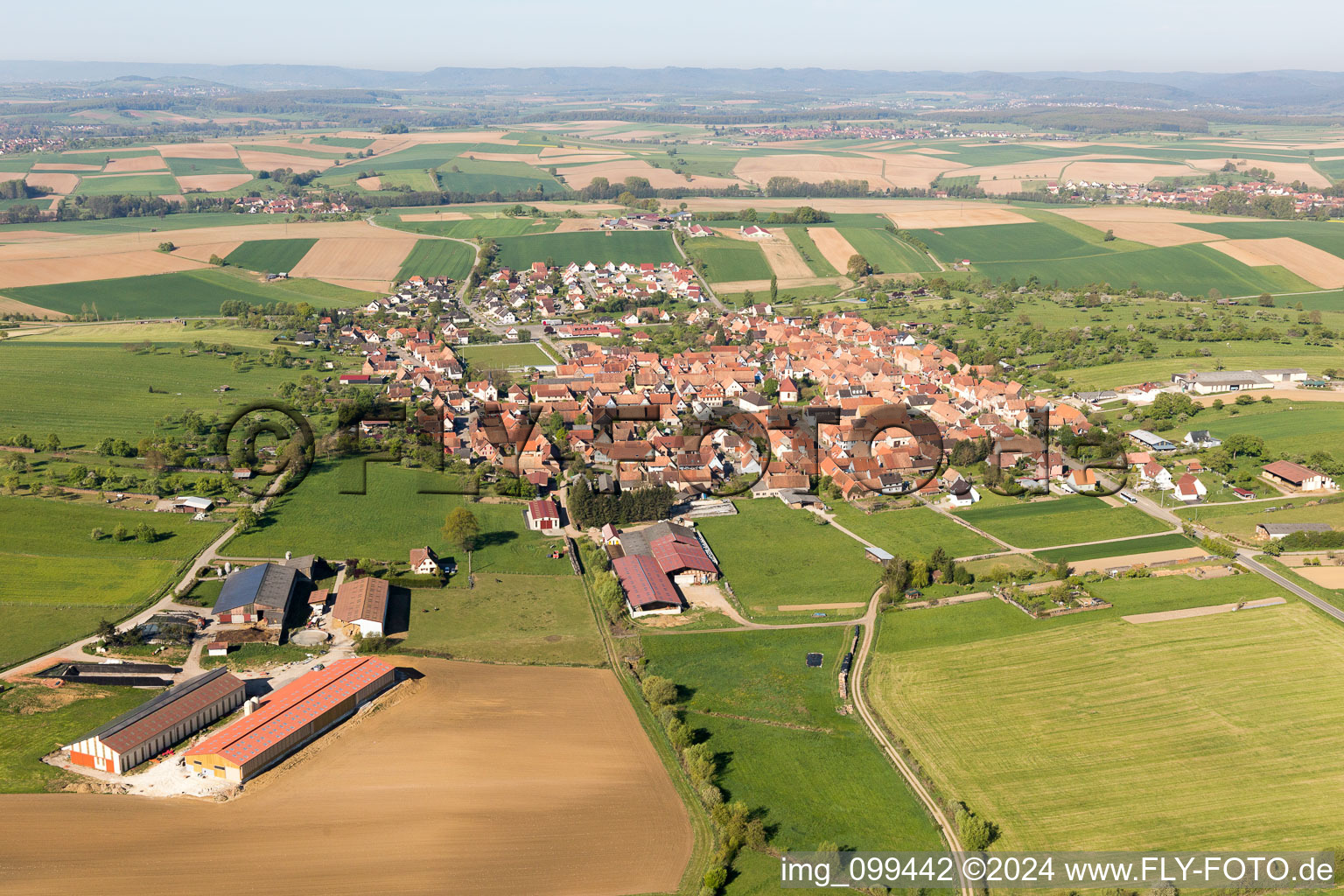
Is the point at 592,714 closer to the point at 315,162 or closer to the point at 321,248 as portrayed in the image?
the point at 321,248

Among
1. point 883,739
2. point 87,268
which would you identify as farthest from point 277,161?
point 883,739

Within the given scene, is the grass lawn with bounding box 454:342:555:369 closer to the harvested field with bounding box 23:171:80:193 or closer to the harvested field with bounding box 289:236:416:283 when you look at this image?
the harvested field with bounding box 289:236:416:283

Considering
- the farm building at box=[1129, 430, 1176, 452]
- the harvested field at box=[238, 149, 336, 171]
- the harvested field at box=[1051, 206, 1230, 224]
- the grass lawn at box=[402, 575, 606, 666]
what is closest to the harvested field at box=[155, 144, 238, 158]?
the harvested field at box=[238, 149, 336, 171]

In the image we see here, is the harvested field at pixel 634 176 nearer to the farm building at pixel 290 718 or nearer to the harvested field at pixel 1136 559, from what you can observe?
the harvested field at pixel 1136 559

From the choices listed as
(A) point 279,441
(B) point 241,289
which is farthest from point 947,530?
(B) point 241,289

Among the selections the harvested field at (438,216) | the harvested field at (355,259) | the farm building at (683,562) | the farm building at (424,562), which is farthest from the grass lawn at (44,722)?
the harvested field at (438,216)

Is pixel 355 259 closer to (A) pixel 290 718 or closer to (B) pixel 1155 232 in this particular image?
(A) pixel 290 718
